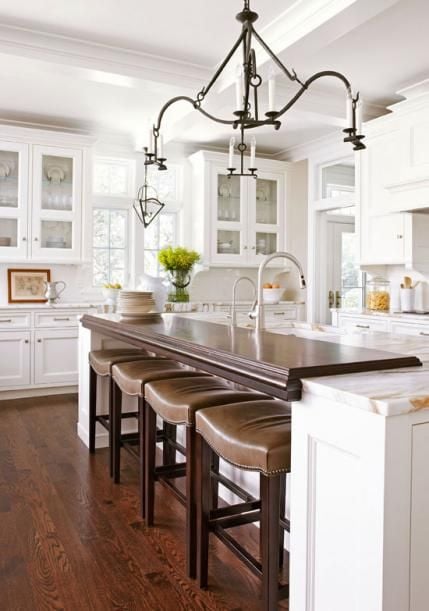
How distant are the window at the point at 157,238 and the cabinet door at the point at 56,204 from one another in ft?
3.14

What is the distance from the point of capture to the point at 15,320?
16.7ft

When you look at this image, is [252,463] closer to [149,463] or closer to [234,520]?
[234,520]

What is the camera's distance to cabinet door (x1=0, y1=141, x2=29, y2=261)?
5.21 metres

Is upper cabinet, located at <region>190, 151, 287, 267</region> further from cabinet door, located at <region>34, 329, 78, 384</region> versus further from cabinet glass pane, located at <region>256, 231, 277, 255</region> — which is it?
cabinet door, located at <region>34, 329, 78, 384</region>

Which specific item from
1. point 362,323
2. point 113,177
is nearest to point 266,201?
point 113,177

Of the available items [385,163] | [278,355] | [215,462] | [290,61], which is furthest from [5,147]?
[278,355]

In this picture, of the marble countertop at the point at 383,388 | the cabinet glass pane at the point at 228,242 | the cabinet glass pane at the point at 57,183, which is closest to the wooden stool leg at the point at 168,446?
the marble countertop at the point at 383,388

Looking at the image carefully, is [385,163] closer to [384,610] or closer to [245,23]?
[245,23]

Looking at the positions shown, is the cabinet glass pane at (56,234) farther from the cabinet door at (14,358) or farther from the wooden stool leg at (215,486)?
the wooden stool leg at (215,486)

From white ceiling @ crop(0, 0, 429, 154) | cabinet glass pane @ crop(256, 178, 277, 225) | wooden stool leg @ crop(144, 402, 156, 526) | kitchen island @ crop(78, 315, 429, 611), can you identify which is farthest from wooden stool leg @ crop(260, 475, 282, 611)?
cabinet glass pane @ crop(256, 178, 277, 225)

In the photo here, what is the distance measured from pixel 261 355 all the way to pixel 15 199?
432 centimetres

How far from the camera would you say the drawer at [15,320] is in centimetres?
505

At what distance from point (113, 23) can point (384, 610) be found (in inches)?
136

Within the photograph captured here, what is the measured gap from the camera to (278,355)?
1717mm
